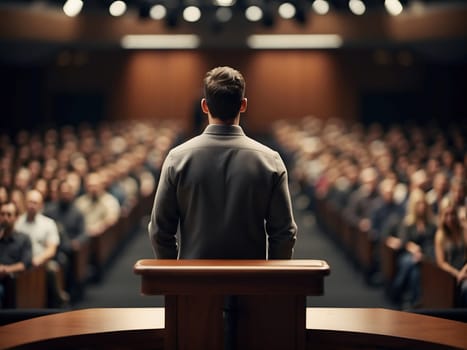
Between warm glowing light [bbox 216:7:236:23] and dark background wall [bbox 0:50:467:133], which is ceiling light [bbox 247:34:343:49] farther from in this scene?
warm glowing light [bbox 216:7:236:23]

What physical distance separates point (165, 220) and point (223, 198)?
0.61 feet

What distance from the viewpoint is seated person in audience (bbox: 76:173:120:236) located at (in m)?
9.34

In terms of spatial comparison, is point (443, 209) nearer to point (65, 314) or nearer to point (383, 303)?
point (383, 303)

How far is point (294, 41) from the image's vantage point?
75.7ft

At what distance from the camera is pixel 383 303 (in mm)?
7574

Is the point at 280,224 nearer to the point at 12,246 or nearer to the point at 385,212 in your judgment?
the point at 12,246

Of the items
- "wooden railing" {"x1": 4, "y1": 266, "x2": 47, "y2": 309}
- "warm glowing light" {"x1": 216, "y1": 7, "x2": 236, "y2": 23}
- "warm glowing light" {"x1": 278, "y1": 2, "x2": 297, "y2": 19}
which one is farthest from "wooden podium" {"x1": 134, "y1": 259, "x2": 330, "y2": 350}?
"warm glowing light" {"x1": 216, "y1": 7, "x2": 236, "y2": 23}

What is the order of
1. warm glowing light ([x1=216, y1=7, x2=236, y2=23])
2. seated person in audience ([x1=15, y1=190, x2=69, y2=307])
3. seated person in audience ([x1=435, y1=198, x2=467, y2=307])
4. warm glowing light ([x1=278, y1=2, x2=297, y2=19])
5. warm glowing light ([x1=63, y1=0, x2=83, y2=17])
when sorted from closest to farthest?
1. seated person in audience ([x1=435, y1=198, x2=467, y2=307])
2. seated person in audience ([x1=15, y1=190, x2=69, y2=307])
3. warm glowing light ([x1=63, y1=0, x2=83, y2=17])
4. warm glowing light ([x1=278, y1=2, x2=297, y2=19])
5. warm glowing light ([x1=216, y1=7, x2=236, y2=23])

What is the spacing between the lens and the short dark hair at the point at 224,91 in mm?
2520

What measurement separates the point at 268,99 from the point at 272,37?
2.57 meters

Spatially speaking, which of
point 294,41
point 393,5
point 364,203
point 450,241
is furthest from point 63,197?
point 294,41

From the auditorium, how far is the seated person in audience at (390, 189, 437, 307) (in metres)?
0.02

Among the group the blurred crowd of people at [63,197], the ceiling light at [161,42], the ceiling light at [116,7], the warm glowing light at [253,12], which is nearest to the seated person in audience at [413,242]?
the blurred crowd of people at [63,197]

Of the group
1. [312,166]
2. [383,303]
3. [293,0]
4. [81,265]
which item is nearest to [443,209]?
[383,303]
